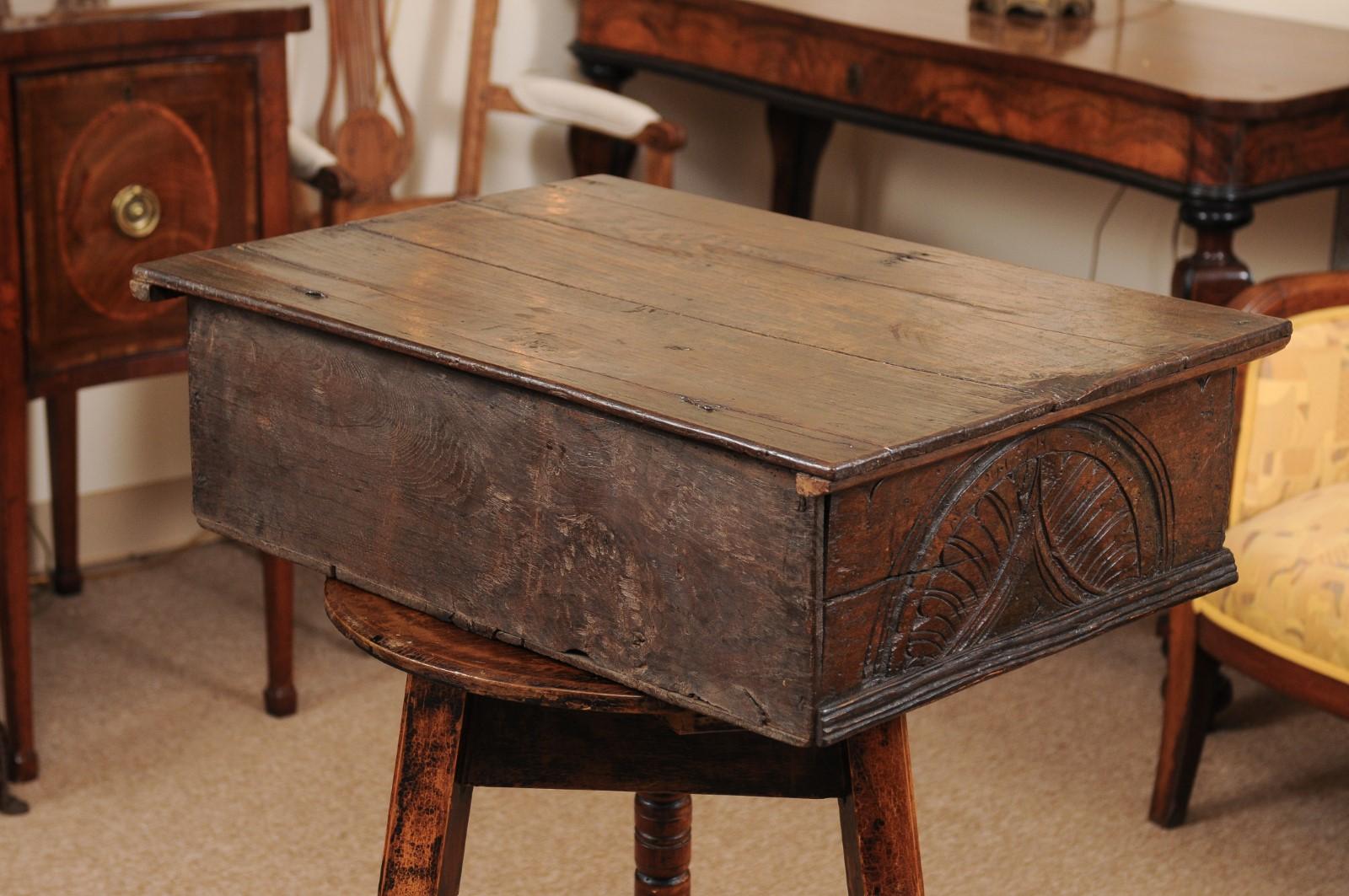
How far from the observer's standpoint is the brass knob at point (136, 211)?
7.75 feet

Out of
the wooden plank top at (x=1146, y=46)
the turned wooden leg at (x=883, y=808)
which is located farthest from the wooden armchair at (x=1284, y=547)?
the turned wooden leg at (x=883, y=808)

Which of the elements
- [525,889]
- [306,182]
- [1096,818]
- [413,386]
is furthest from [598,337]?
[306,182]

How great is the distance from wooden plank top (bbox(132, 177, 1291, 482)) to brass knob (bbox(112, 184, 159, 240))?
3.01ft

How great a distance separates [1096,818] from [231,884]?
1.17 m

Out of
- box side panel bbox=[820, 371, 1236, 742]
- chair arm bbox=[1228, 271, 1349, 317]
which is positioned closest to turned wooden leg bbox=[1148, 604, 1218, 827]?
chair arm bbox=[1228, 271, 1349, 317]

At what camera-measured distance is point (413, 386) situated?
127 cm

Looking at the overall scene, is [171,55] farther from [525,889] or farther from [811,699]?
[811,699]

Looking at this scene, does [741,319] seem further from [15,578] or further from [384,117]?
[384,117]

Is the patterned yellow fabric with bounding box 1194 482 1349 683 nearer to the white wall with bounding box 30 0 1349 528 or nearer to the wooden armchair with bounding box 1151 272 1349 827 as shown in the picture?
the wooden armchair with bounding box 1151 272 1349 827

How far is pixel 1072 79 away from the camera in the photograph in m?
2.63

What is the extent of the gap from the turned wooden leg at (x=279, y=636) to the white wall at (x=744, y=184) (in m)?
0.74

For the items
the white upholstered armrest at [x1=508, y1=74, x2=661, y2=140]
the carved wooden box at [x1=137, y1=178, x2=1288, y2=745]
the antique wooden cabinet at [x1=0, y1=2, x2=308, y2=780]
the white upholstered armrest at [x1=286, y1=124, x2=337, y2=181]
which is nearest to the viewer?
the carved wooden box at [x1=137, y1=178, x2=1288, y2=745]

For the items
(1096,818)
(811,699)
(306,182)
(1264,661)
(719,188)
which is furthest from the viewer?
(719,188)

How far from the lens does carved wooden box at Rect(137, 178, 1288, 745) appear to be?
111 cm
